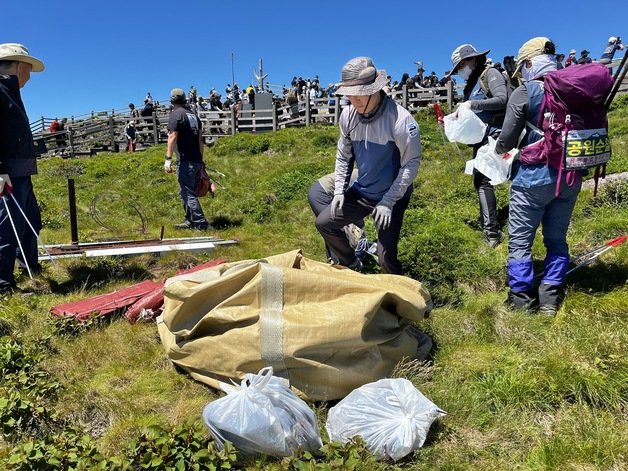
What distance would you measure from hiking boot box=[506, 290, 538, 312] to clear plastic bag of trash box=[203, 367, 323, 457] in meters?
2.13

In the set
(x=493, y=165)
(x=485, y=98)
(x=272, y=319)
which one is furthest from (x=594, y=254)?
(x=272, y=319)

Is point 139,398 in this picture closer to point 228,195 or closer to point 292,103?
point 228,195

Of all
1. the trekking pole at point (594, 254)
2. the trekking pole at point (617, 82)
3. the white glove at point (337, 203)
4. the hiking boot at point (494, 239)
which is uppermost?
the trekking pole at point (617, 82)

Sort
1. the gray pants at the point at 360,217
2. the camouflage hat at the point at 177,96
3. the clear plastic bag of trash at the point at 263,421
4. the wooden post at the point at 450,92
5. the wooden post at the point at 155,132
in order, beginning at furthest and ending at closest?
the wooden post at the point at 155,132 < the wooden post at the point at 450,92 < the camouflage hat at the point at 177,96 < the gray pants at the point at 360,217 < the clear plastic bag of trash at the point at 263,421

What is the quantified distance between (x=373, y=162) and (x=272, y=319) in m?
1.73

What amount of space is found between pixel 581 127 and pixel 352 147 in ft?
5.47

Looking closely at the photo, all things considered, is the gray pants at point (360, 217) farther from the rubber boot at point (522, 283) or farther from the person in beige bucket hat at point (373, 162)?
the rubber boot at point (522, 283)

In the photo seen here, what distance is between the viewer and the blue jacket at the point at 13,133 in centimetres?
445

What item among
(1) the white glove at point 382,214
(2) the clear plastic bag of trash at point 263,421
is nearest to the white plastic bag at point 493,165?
(1) the white glove at point 382,214

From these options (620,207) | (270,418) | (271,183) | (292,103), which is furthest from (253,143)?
(270,418)

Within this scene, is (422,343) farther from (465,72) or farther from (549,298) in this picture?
(465,72)

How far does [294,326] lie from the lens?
273cm

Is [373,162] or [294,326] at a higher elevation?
[373,162]

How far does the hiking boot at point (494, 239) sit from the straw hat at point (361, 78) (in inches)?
103
